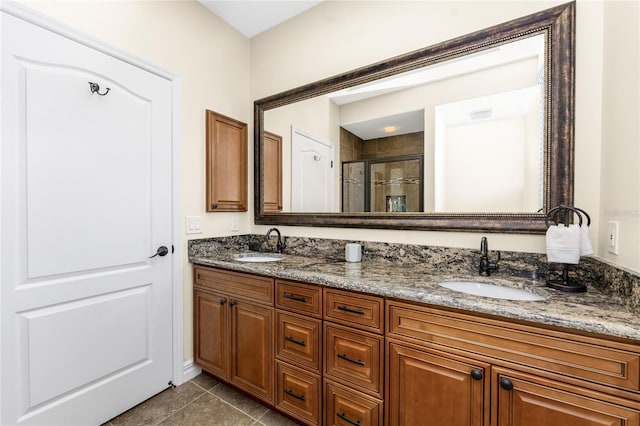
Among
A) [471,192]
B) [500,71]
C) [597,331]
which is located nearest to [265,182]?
[471,192]

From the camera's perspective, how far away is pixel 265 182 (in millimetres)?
2420

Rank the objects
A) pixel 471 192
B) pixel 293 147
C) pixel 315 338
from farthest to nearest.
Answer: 1. pixel 293 147
2. pixel 471 192
3. pixel 315 338

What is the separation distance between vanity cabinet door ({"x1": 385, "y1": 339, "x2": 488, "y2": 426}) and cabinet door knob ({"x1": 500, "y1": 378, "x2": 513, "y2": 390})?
1.8 inches

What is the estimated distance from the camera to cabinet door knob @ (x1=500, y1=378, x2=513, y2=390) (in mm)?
983

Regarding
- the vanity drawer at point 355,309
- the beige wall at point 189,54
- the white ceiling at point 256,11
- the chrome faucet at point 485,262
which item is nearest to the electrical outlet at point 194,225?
the beige wall at point 189,54

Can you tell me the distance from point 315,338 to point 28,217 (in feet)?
5.03

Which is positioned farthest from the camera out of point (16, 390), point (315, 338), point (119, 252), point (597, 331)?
point (119, 252)

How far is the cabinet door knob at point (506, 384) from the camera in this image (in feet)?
3.23

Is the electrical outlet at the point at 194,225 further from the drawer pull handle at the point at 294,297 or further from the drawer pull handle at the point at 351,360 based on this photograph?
the drawer pull handle at the point at 351,360

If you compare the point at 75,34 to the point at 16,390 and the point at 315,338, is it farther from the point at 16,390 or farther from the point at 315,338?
the point at 315,338

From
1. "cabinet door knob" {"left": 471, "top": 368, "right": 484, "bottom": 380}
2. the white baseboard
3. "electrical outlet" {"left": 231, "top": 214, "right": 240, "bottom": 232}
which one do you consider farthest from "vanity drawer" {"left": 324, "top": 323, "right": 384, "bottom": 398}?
"electrical outlet" {"left": 231, "top": 214, "right": 240, "bottom": 232}

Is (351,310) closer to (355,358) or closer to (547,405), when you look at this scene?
(355,358)

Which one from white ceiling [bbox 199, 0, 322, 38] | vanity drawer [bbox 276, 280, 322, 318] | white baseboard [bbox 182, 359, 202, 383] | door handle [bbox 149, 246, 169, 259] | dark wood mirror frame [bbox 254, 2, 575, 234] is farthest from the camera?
white ceiling [bbox 199, 0, 322, 38]

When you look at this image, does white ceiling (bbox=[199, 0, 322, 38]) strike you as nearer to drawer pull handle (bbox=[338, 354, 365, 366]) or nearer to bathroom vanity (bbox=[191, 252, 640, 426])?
bathroom vanity (bbox=[191, 252, 640, 426])
